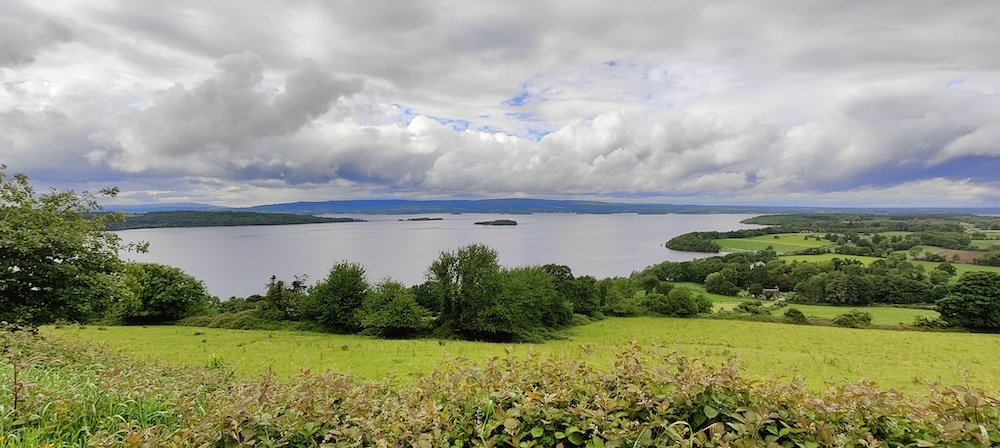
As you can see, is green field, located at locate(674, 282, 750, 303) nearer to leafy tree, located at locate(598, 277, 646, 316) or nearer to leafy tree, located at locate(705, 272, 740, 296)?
leafy tree, located at locate(705, 272, 740, 296)

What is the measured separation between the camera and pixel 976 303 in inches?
1182

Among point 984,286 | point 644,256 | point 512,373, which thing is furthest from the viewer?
point 644,256

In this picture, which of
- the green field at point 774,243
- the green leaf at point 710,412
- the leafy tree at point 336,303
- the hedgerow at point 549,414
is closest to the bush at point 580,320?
the leafy tree at point 336,303

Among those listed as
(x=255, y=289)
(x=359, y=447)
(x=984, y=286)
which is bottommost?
(x=255, y=289)

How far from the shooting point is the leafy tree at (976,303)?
2975cm

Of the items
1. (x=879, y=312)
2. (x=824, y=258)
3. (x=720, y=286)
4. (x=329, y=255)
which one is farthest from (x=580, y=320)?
(x=329, y=255)

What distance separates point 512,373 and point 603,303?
37.2 m

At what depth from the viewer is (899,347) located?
923 inches

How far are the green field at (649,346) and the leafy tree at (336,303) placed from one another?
7.00ft

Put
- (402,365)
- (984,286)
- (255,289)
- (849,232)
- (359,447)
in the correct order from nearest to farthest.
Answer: (359,447) < (402,365) < (984,286) < (255,289) < (849,232)

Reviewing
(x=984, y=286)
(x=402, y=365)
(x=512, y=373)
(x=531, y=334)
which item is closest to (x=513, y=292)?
(x=531, y=334)

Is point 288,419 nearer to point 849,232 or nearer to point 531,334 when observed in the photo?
point 531,334

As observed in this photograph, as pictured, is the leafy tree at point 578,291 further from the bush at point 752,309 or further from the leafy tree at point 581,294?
the bush at point 752,309

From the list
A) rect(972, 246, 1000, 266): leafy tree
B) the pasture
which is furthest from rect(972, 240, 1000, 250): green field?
the pasture
